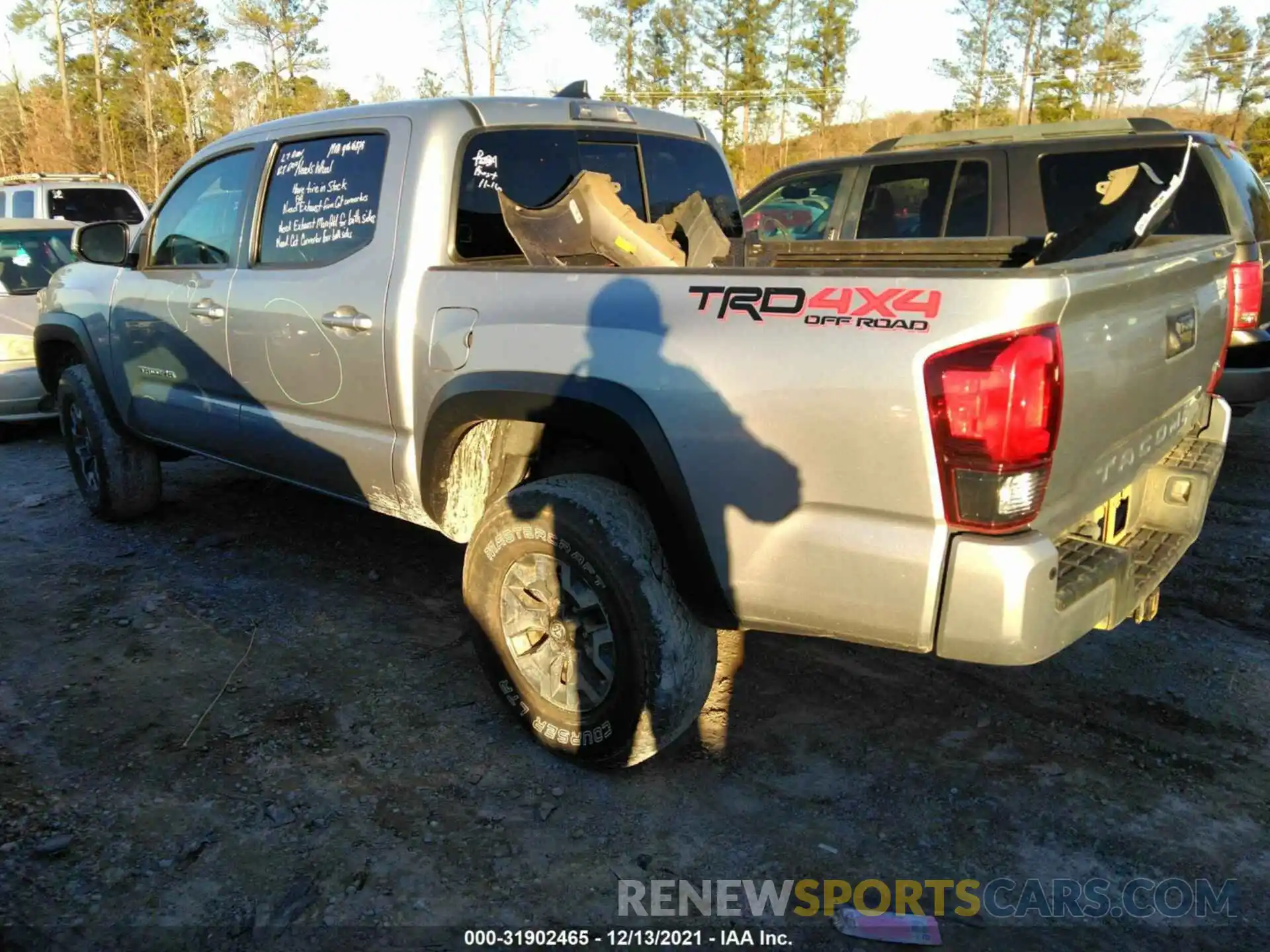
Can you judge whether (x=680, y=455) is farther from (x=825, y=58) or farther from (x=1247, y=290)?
(x=825, y=58)

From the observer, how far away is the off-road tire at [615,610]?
257 cm

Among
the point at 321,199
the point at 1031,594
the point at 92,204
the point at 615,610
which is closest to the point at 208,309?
the point at 321,199

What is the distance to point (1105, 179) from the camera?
618cm

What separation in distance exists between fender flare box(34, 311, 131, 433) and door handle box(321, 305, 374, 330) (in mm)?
2148

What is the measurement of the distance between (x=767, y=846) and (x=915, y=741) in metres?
0.74

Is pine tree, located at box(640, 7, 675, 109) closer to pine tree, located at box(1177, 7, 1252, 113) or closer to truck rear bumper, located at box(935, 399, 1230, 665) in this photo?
pine tree, located at box(1177, 7, 1252, 113)

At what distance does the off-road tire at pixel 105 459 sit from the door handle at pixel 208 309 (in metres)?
1.26

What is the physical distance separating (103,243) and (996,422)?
4309 mm

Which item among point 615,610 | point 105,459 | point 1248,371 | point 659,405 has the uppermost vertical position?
point 659,405

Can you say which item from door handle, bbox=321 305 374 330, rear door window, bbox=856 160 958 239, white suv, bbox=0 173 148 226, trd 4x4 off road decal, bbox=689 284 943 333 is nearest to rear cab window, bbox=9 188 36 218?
white suv, bbox=0 173 148 226

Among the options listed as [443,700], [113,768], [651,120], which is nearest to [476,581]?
[443,700]

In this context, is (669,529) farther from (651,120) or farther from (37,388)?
(37,388)

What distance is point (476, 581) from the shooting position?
297 centimetres

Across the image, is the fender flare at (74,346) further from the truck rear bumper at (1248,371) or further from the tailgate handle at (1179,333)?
the truck rear bumper at (1248,371)
